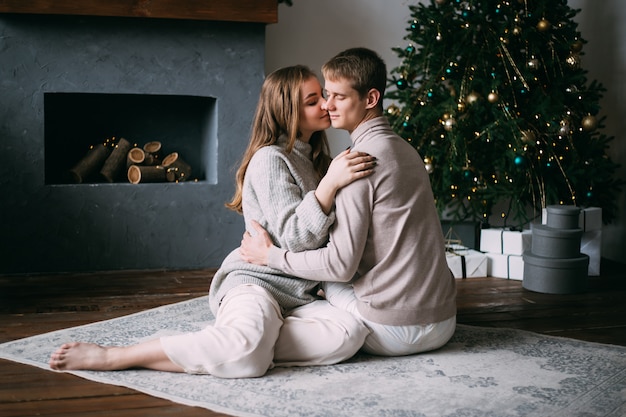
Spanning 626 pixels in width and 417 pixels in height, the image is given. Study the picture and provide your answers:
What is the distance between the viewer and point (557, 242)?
11.1 ft

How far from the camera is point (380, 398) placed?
6.60ft

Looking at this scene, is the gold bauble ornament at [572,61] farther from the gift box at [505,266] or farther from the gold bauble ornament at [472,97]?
the gift box at [505,266]

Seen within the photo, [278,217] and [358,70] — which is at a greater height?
[358,70]

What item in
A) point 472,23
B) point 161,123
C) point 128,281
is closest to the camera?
point 128,281

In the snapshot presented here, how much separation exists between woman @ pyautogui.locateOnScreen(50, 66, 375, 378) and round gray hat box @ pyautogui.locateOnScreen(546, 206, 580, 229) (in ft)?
4.28

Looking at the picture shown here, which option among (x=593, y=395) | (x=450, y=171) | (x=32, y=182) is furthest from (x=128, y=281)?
(x=593, y=395)

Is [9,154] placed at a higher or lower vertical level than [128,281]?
higher

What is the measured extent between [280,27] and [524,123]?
150 cm

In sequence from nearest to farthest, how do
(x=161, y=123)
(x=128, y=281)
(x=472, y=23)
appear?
(x=128, y=281) → (x=472, y=23) → (x=161, y=123)

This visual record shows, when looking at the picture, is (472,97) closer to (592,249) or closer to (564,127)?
(564,127)

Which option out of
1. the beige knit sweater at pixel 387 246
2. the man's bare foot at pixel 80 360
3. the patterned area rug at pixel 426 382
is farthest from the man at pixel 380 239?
the man's bare foot at pixel 80 360

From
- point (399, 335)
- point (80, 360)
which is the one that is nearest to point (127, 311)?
point (80, 360)

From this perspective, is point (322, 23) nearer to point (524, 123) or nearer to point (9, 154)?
point (524, 123)

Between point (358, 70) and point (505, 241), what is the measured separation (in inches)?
70.8
